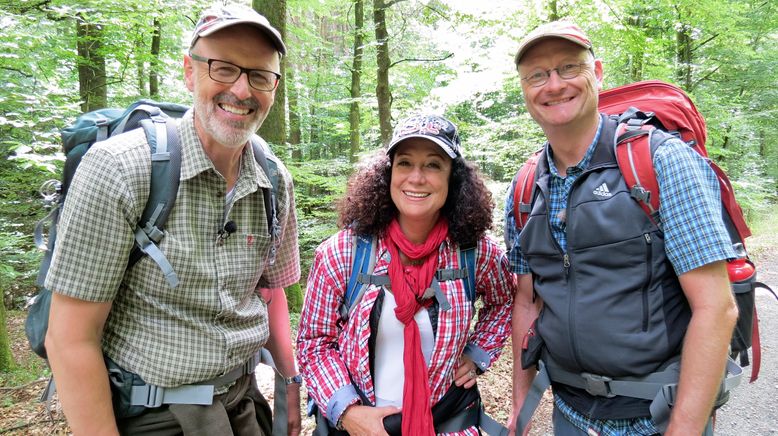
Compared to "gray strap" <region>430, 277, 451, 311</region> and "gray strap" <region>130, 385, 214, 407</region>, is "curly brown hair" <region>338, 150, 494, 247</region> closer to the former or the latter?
"gray strap" <region>430, 277, 451, 311</region>

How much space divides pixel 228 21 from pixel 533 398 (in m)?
2.48

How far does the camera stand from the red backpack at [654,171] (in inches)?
75.4

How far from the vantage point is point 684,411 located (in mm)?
1791

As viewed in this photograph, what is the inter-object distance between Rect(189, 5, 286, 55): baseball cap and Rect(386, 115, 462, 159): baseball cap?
773 mm

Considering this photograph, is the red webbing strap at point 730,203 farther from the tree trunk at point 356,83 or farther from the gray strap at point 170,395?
the tree trunk at point 356,83

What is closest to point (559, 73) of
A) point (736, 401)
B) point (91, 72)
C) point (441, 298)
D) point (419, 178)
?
point (419, 178)

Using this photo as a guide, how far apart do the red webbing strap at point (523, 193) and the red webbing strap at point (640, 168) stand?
0.53m

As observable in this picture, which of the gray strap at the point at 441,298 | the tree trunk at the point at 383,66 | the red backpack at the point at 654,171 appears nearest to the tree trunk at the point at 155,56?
the tree trunk at the point at 383,66

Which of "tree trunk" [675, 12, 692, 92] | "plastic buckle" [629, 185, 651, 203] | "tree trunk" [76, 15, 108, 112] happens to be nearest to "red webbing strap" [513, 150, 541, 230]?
"plastic buckle" [629, 185, 651, 203]

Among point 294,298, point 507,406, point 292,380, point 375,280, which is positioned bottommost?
point 507,406

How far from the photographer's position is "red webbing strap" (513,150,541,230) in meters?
2.44

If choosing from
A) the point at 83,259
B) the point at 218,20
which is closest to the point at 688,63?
the point at 218,20

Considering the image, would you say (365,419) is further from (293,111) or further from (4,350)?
(293,111)

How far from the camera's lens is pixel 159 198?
1.76m
